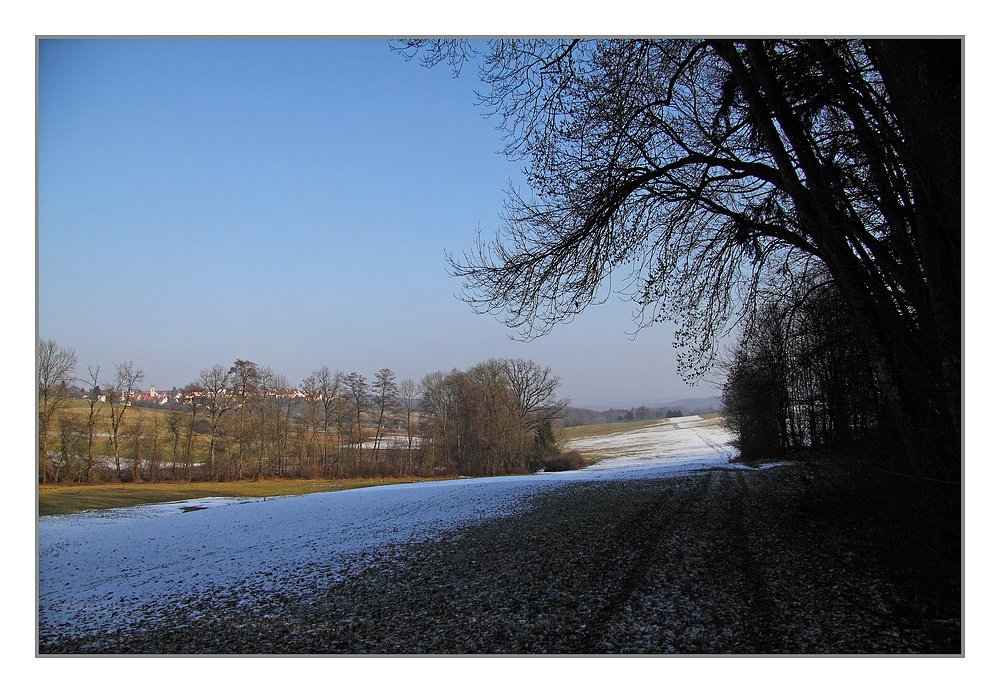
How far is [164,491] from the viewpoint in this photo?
15.5 ft

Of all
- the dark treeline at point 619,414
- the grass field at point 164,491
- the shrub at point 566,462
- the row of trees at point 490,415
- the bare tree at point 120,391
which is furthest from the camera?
the shrub at point 566,462

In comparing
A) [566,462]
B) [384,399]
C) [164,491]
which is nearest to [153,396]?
[164,491]

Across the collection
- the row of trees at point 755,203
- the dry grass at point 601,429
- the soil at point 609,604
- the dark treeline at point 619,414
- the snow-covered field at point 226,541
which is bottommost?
the soil at point 609,604

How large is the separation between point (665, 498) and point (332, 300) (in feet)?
13.1

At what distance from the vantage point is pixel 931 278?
9.29ft

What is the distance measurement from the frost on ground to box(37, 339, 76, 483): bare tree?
582mm

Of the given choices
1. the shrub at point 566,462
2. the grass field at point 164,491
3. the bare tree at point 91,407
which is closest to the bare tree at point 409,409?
the grass field at point 164,491

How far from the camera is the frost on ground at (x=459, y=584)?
8.50 ft

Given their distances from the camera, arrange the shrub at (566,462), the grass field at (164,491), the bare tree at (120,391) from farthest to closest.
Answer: the shrub at (566,462) → the bare tree at (120,391) → the grass field at (164,491)

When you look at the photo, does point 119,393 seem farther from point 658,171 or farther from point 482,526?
point 658,171

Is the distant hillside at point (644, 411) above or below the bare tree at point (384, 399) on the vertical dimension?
below

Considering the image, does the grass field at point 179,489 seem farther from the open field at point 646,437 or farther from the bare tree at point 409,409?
the bare tree at point 409,409

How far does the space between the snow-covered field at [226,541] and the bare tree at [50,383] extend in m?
0.55

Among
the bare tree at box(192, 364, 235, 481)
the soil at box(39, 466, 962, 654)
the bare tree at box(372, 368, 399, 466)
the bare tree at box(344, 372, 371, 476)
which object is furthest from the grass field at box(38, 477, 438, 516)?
the soil at box(39, 466, 962, 654)
